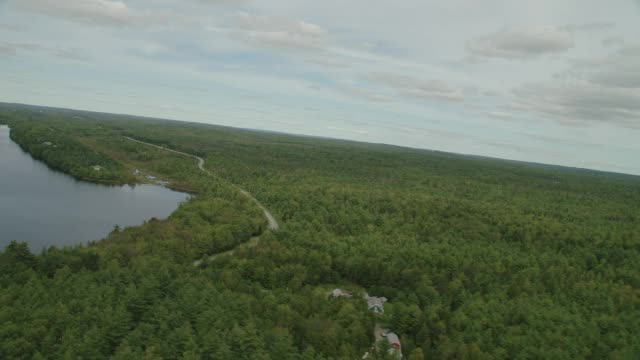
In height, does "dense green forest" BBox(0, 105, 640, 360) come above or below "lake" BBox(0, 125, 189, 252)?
above

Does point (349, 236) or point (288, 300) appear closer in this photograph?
point (288, 300)

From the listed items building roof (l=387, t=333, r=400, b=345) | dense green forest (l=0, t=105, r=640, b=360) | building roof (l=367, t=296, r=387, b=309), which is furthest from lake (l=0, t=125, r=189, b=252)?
building roof (l=387, t=333, r=400, b=345)

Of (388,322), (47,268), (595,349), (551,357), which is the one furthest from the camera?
(47,268)

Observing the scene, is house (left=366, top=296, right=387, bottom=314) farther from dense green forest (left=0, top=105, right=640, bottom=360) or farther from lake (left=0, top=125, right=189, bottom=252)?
lake (left=0, top=125, right=189, bottom=252)

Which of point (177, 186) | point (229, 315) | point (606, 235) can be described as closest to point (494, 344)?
point (229, 315)

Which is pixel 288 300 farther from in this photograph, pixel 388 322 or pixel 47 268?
pixel 47 268

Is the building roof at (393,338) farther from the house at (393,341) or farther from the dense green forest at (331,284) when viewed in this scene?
the dense green forest at (331,284)

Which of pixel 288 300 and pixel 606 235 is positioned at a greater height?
pixel 606 235
